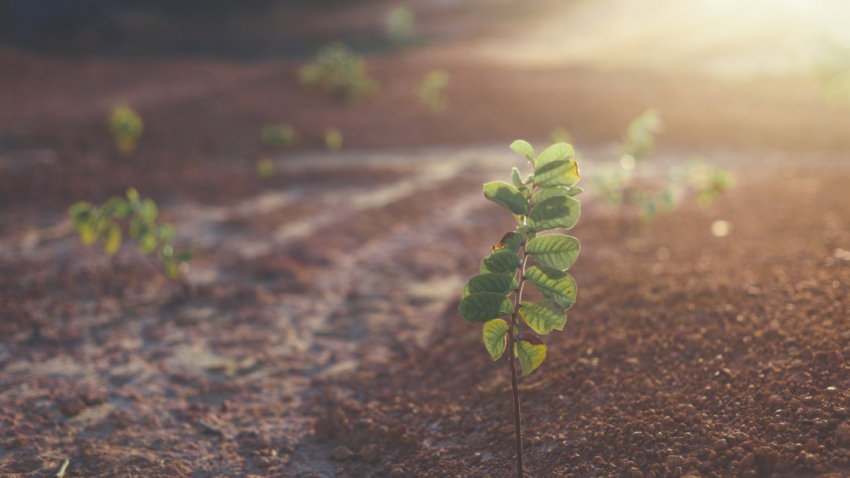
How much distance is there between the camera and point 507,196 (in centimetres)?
156

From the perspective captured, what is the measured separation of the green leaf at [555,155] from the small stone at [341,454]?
139 centimetres

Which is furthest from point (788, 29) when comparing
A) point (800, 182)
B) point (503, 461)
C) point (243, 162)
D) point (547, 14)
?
point (503, 461)

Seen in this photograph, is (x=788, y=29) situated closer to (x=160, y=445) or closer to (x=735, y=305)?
(x=735, y=305)

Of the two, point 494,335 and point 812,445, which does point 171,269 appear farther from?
point 812,445

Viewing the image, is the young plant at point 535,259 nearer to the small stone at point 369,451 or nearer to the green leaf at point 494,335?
the green leaf at point 494,335

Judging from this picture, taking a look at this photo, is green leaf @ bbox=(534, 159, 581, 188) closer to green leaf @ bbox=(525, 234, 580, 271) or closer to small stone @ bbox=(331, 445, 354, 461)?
green leaf @ bbox=(525, 234, 580, 271)

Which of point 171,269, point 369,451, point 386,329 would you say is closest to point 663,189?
point 386,329

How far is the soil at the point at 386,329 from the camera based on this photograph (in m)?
2.04

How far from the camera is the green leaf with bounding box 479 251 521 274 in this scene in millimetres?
1561

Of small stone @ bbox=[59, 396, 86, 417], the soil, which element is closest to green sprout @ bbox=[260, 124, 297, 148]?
the soil

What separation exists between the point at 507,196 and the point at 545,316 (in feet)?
1.09

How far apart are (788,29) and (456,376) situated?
Result: 26167 mm

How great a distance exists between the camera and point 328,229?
5.32 meters

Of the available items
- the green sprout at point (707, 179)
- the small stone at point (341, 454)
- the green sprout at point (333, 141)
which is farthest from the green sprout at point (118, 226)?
the green sprout at point (333, 141)
